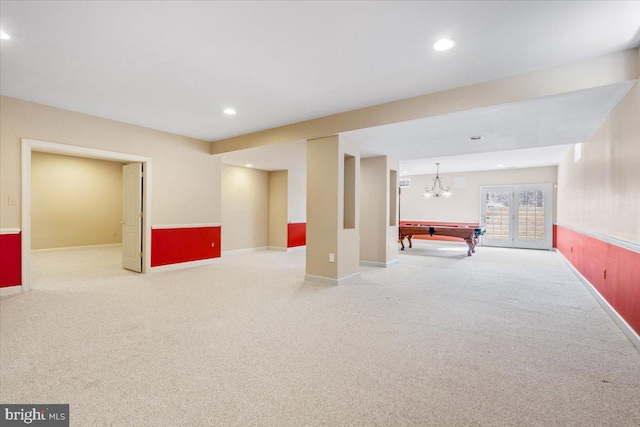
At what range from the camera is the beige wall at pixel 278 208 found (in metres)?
8.97

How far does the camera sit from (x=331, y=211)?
470cm

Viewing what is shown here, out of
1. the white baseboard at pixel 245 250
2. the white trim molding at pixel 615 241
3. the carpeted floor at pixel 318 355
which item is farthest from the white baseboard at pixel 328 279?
the white baseboard at pixel 245 250

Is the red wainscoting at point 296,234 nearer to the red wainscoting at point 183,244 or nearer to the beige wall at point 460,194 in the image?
the red wainscoting at point 183,244

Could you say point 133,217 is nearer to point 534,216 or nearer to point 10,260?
point 10,260

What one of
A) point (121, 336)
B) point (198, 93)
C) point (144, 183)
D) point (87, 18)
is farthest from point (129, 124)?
point (121, 336)

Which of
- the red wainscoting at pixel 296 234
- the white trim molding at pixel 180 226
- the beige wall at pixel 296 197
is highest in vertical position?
the beige wall at pixel 296 197

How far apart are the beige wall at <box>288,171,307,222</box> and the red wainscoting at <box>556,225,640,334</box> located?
6.33 m

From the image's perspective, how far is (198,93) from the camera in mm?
3818

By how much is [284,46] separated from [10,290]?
15.5ft

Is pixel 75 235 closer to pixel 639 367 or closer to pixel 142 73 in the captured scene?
pixel 142 73

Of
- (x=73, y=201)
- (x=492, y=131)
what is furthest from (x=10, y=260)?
(x=492, y=131)

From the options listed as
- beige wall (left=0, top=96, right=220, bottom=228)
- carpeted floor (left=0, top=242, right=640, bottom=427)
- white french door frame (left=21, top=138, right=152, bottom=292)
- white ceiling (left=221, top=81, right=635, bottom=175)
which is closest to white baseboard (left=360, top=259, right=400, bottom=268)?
carpeted floor (left=0, top=242, right=640, bottom=427)

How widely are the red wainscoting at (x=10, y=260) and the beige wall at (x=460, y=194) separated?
11.1m

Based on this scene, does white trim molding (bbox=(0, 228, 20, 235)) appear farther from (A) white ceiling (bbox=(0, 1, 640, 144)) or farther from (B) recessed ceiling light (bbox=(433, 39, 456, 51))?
(B) recessed ceiling light (bbox=(433, 39, 456, 51))
